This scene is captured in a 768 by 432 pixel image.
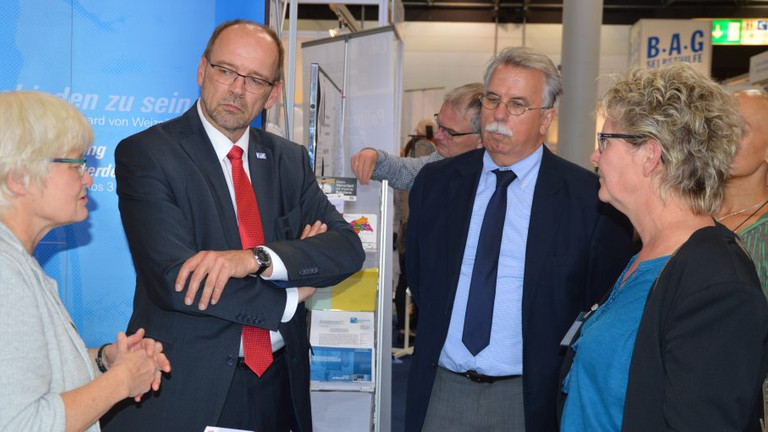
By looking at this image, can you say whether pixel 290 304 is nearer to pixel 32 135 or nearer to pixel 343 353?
pixel 32 135

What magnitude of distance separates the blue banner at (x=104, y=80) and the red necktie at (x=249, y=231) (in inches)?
46.6

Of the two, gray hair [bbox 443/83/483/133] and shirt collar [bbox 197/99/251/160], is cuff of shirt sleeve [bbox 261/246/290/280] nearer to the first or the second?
shirt collar [bbox 197/99/251/160]

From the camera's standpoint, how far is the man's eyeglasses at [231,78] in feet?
6.98

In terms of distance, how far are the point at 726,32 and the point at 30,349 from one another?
46.0 feet

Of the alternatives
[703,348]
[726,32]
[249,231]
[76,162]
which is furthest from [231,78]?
[726,32]

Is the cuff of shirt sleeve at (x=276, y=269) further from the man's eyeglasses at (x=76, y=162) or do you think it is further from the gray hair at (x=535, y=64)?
the gray hair at (x=535, y=64)

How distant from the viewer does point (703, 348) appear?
1.33m

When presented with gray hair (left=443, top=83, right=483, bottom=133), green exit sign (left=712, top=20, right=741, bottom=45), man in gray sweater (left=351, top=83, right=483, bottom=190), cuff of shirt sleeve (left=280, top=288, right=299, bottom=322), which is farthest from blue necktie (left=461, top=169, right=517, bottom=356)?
green exit sign (left=712, top=20, right=741, bottom=45)

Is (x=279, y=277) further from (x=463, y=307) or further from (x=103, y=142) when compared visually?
(x=103, y=142)

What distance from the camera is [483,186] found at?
2434 millimetres

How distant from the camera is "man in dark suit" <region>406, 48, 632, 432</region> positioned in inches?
85.7

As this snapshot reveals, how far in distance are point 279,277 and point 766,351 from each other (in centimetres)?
120

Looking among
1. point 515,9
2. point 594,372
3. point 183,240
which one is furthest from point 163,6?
point 515,9

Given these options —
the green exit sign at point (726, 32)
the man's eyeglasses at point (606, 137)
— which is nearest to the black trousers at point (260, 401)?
the man's eyeglasses at point (606, 137)
